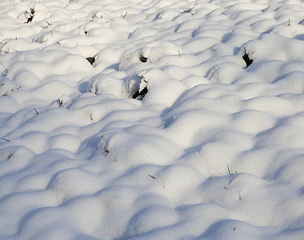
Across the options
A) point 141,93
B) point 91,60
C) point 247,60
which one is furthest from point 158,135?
point 91,60

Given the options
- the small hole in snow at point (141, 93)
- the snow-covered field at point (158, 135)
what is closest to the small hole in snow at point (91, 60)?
the snow-covered field at point (158, 135)

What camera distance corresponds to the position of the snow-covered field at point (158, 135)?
1.35 m

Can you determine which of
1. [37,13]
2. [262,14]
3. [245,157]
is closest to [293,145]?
[245,157]

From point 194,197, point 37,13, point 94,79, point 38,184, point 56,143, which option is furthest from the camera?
point 37,13

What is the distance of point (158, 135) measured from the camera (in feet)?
6.45

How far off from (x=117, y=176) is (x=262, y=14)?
3719 mm

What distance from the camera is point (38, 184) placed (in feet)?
5.39

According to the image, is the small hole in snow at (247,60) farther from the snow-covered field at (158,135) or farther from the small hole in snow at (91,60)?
the small hole in snow at (91,60)

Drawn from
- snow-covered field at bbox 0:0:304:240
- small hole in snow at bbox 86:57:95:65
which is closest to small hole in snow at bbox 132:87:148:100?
snow-covered field at bbox 0:0:304:240

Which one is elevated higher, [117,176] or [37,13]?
[37,13]

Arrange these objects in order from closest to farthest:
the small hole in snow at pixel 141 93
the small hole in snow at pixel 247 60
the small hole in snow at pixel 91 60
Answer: the small hole in snow at pixel 141 93 < the small hole in snow at pixel 247 60 < the small hole in snow at pixel 91 60

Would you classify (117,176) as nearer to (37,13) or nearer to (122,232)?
(122,232)

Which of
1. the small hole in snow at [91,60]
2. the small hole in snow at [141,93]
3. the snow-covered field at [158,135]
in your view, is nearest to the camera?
the snow-covered field at [158,135]

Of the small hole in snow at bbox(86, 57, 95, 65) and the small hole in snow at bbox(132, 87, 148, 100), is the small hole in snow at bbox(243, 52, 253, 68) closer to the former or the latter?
the small hole in snow at bbox(132, 87, 148, 100)
